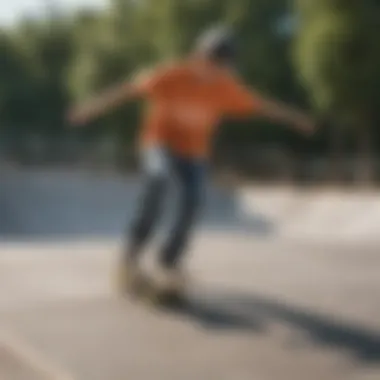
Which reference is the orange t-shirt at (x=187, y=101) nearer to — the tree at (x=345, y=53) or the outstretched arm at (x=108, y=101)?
the outstretched arm at (x=108, y=101)

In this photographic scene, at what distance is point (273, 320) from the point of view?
488cm

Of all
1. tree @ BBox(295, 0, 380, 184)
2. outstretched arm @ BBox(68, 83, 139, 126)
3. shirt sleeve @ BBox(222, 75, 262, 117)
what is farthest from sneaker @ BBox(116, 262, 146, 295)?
tree @ BBox(295, 0, 380, 184)

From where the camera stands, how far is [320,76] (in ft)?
84.8

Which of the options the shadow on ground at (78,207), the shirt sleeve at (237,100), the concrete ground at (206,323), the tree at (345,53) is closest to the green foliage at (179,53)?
the tree at (345,53)

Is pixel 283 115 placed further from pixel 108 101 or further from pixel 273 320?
pixel 273 320

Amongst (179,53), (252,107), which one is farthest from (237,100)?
(179,53)

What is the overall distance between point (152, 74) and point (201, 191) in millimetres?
714

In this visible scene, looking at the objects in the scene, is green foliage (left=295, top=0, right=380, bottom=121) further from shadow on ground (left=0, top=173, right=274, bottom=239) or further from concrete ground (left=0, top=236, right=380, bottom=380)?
concrete ground (left=0, top=236, right=380, bottom=380)

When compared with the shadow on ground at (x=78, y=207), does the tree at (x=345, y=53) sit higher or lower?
higher

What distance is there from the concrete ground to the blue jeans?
30cm

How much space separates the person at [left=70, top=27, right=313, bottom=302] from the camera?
Result: 5207mm

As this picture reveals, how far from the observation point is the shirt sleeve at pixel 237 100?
5.33 m

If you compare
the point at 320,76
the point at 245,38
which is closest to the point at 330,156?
→ the point at 245,38

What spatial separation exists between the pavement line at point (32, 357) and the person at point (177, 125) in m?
1.05
